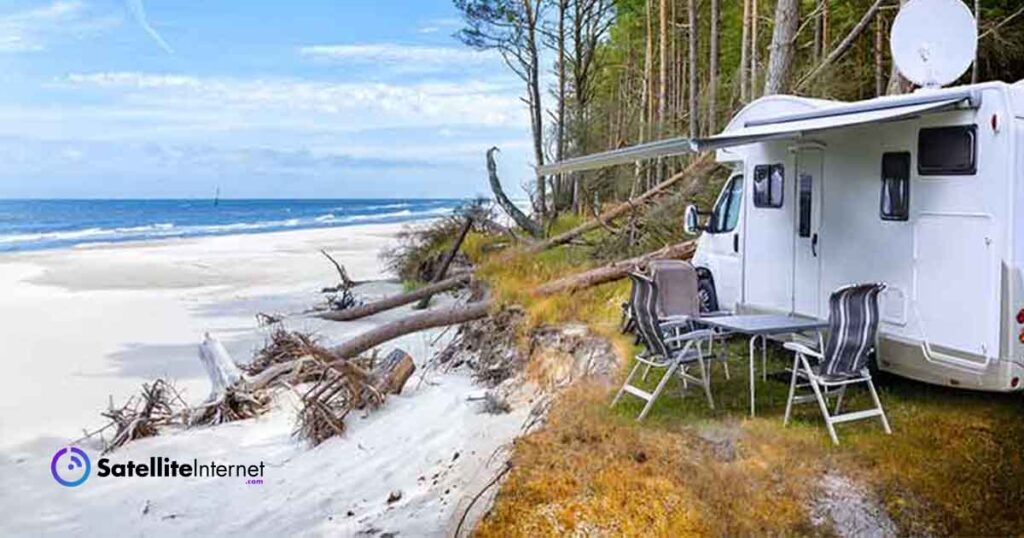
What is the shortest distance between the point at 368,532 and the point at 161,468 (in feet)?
9.14

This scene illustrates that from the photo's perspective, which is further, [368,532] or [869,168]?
[869,168]

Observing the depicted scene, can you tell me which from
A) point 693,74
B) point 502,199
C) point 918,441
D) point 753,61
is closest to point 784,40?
point 753,61

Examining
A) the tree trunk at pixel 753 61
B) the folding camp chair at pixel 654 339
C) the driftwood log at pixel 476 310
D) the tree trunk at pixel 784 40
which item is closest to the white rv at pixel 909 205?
the folding camp chair at pixel 654 339

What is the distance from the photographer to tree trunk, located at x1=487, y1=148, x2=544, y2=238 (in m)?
15.8

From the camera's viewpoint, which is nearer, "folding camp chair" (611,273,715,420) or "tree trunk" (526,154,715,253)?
"folding camp chair" (611,273,715,420)

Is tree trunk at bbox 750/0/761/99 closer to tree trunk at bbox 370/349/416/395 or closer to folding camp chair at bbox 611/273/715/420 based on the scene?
tree trunk at bbox 370/349/416/395

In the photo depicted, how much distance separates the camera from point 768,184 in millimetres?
7227

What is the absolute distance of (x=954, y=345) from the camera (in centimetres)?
543

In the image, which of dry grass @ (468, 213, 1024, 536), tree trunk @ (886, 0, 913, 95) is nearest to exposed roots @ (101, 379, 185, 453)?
dry grass @ (468, 213, 1024, 536)

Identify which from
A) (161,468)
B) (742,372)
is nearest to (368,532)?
(161,468)

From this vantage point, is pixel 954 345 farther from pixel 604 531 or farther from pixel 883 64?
pixel 883 64

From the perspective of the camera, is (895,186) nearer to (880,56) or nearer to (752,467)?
(752,467)

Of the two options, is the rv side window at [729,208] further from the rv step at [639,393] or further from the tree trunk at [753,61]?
the tree trunk at [753,61]

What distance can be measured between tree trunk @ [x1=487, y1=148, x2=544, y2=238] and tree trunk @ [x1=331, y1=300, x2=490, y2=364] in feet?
17.2
